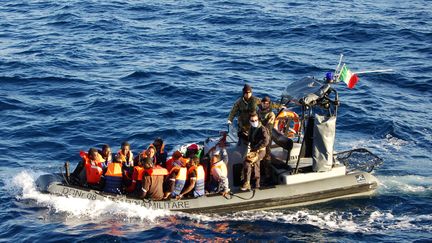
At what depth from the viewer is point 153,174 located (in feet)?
56.1

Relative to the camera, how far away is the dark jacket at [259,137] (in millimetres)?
17438

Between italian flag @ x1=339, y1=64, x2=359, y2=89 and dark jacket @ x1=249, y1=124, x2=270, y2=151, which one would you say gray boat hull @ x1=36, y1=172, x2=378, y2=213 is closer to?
dark jacket @ x1=249, y1=124, x2=270, y2=151

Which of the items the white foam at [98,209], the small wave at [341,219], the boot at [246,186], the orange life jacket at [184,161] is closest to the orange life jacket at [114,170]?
the white foam at [98,209]

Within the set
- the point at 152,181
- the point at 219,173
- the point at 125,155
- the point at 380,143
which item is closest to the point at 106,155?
the point at 125,155

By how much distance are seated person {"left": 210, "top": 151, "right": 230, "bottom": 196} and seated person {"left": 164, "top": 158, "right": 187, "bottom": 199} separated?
73 cm

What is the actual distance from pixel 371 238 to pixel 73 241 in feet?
22.1

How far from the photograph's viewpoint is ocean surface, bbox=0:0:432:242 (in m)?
17.2

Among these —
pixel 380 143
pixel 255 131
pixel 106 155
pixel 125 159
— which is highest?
pixel 255 131

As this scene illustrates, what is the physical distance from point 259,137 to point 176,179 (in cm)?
222

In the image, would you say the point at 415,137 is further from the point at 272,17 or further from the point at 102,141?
the point at 272,17

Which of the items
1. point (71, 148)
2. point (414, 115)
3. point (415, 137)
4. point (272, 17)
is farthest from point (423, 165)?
point (272, 17)

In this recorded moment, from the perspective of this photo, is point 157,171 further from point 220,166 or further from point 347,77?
point 347,77

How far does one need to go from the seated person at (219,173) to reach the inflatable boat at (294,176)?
21cm

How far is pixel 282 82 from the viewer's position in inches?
1119
